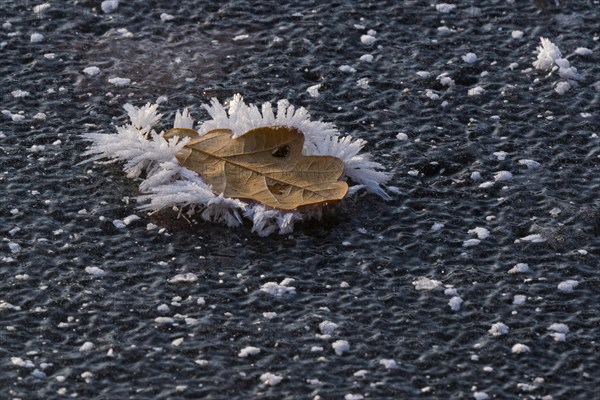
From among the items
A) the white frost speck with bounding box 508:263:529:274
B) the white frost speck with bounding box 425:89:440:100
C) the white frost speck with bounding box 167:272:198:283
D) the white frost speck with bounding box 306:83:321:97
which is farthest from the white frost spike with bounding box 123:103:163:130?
the white frost speck with bounding box 508:263:529:274

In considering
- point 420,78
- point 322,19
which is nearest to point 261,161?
point 420,78

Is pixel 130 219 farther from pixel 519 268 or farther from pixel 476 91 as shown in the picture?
pixel 476 91

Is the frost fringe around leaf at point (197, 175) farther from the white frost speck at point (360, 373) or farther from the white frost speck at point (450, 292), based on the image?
the white frost speck at point (360, 373)

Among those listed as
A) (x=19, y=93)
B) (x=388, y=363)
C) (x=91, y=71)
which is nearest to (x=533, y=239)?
(x=388, y=363)

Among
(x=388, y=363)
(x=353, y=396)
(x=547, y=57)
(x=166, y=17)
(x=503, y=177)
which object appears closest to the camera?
(x=353, y=396)

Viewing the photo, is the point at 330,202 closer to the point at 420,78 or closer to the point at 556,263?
the point at 556,263

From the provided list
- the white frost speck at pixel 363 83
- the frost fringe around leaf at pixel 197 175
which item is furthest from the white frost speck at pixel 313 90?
the frost fringe around leaf at pixel 197 175

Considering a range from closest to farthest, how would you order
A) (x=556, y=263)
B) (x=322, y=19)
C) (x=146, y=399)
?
(x=146, y=399)
(x=556, y=263)
(x=322, y=19)
